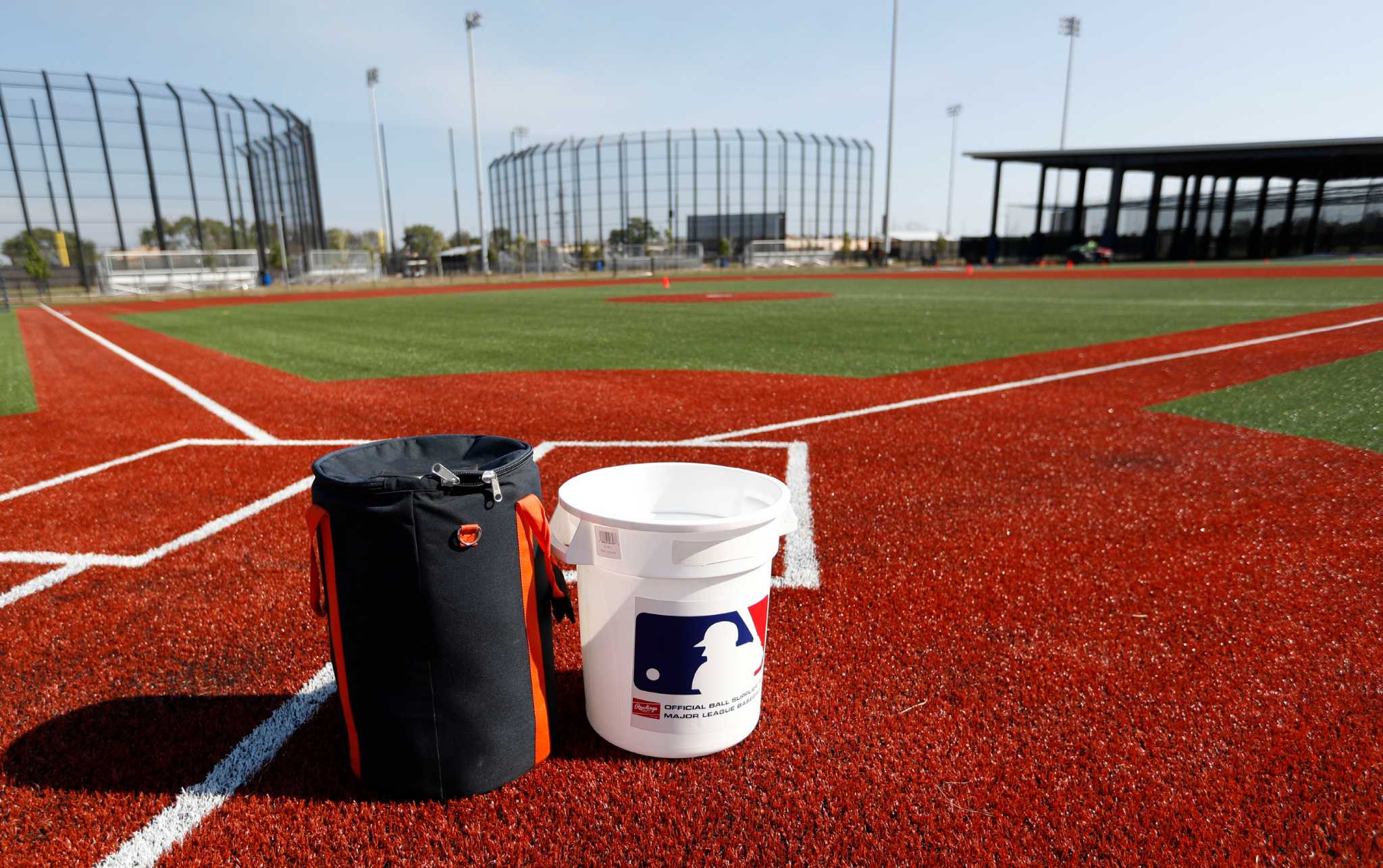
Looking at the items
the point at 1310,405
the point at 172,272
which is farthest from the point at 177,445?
the point at 172,272

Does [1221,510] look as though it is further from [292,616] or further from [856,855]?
[292,616]

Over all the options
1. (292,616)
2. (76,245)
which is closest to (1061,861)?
A: (292,616)

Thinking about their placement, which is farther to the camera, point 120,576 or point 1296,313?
point 1296,313

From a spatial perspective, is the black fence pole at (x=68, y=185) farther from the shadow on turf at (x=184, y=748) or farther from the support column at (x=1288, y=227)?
the support column at (x=1288, y=227)

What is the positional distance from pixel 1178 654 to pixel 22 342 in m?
17.6

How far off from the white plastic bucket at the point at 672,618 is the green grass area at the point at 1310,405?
486cm

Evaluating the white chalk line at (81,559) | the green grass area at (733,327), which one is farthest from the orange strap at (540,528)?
the green grass area at (733,327)

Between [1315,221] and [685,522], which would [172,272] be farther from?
[1315,221]

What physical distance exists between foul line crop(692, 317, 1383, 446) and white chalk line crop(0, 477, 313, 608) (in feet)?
9.12

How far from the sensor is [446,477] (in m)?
1.69

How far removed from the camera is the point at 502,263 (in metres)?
54.8

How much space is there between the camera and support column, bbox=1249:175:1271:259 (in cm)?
5100

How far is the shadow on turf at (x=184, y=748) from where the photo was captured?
1.96 meters

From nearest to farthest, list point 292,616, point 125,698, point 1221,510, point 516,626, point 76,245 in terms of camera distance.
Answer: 1. point 516,626
2. point 125,698
3. point 292,616
4. point 1221,510
5. point 76,245
